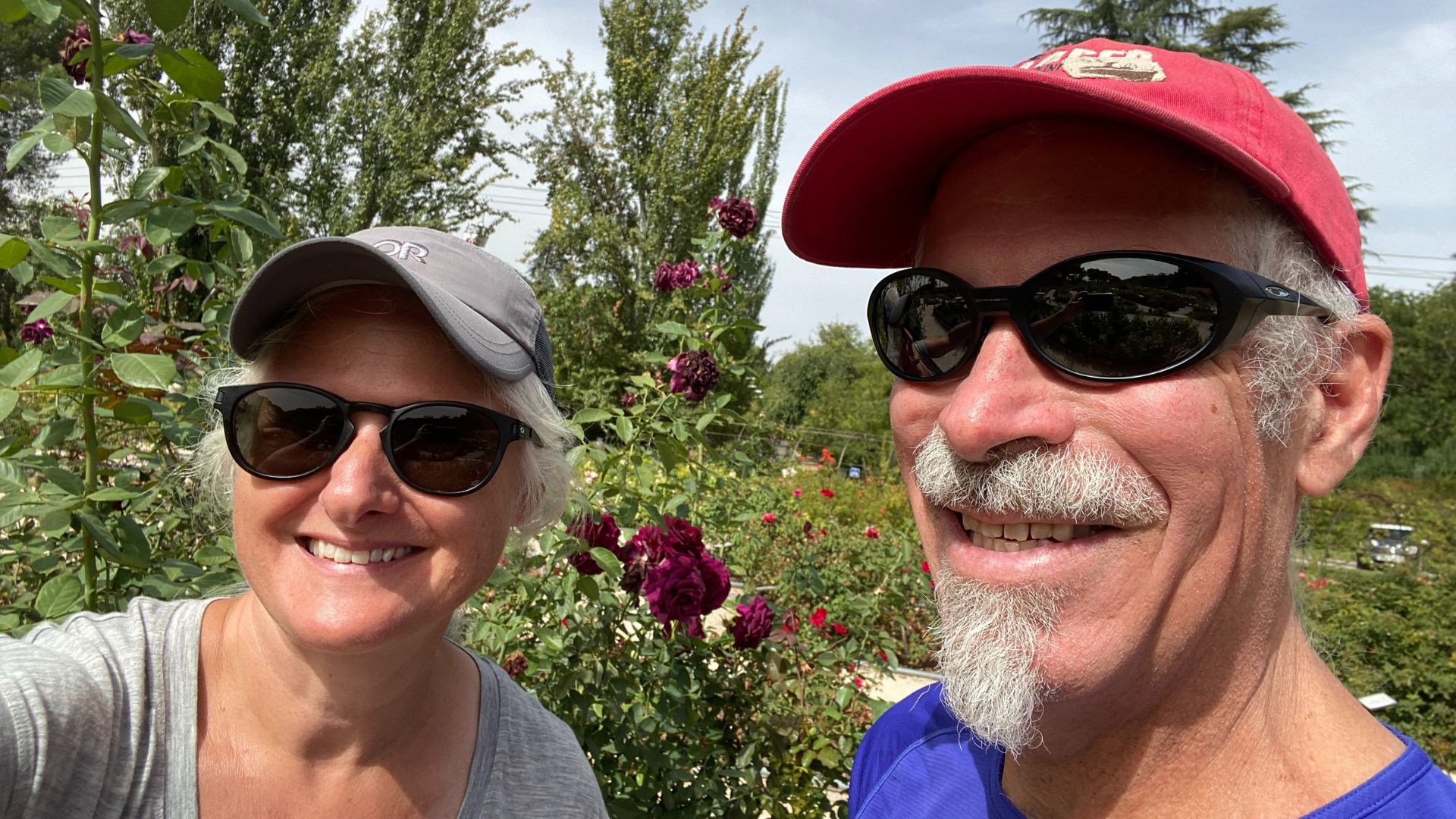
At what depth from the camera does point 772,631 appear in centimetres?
284

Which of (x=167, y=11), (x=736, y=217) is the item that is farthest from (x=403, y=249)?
(x=736, y=217)

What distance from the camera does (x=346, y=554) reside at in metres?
1.30

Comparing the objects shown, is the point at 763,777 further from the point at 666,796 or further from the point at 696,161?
the point at 696,161

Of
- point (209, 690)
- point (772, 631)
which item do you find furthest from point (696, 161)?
point (209, 690)

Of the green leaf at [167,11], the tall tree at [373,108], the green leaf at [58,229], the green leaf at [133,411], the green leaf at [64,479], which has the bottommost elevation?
the green leaf at [64,479]

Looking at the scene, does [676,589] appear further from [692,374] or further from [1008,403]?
[1008,403]

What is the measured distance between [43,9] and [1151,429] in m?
1.72

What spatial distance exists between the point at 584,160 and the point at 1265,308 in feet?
60.7

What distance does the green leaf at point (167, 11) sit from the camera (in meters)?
1.37

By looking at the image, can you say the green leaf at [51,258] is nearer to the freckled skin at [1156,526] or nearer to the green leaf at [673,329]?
the green leaf at [673,329]

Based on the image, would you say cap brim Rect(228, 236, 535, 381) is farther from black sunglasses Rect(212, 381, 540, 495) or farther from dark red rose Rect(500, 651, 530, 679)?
dark red rose Rect(500, 651, 530, 679)

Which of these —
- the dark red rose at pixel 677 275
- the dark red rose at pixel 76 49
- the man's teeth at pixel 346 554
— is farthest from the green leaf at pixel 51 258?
the dark red rose at pixel 677 275

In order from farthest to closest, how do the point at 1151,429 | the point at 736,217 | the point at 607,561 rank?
the point at 736,217 → the point at 607,561 → the point at 1151,429

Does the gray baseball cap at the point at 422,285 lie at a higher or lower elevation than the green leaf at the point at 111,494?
higher
